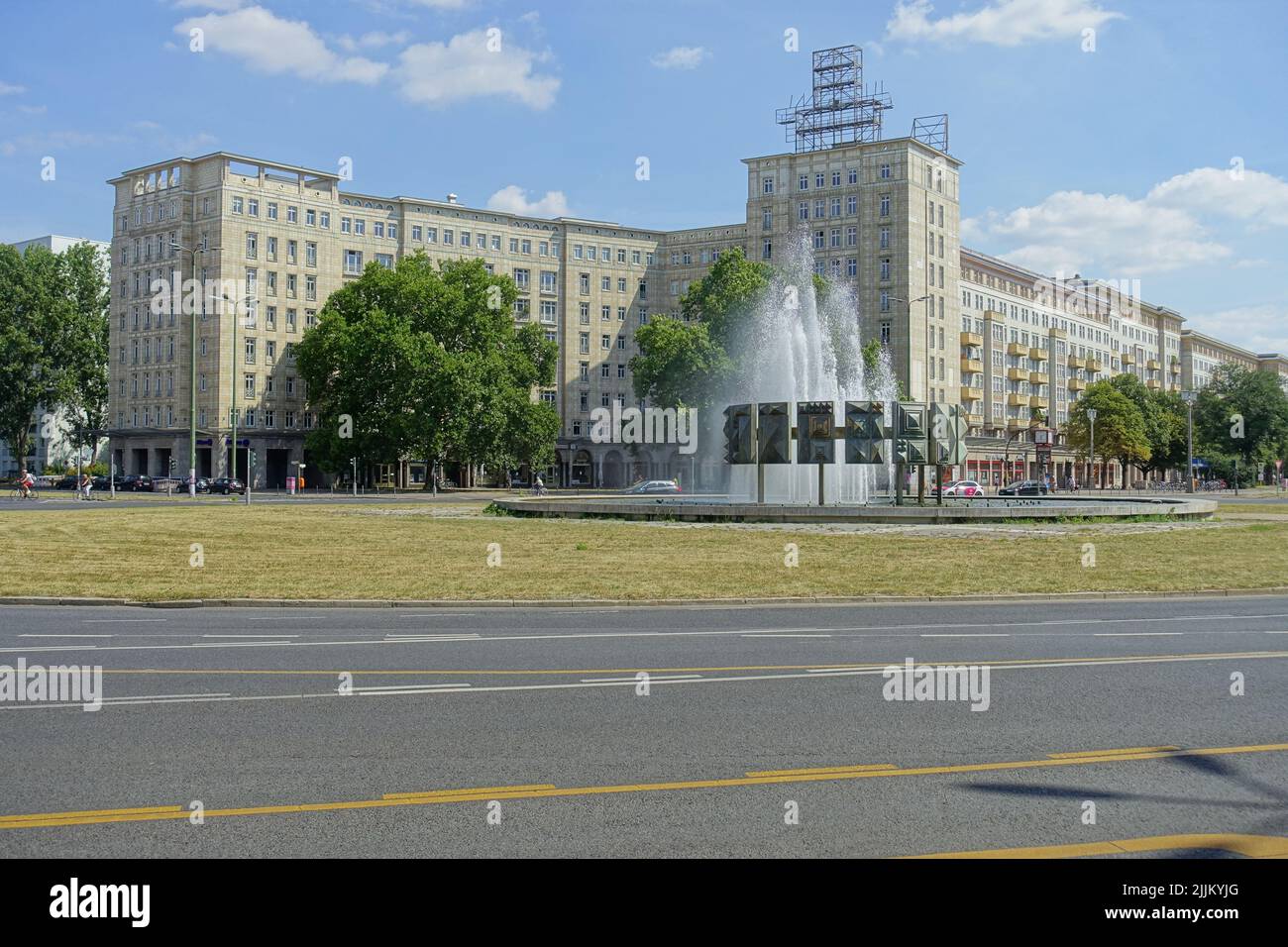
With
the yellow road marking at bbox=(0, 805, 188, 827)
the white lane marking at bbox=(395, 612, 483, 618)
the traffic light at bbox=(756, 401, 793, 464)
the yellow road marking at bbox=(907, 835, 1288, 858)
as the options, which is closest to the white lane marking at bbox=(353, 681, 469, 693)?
the yellow road marking at bbox=(0, 805, 188, 827)

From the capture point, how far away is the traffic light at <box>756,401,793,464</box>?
36.0 meters

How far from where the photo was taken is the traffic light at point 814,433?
3569 centimetres

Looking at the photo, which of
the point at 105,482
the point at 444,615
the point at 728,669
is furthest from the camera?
the point at 105,482

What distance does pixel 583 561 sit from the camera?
24781mm

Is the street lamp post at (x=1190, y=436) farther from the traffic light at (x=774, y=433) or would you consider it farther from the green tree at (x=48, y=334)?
the green tree at (x=48, y=334)

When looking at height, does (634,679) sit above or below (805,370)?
below

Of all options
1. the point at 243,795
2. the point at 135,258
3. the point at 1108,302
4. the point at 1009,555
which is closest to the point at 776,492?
the point at 1009,555

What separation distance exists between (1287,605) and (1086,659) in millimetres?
9120

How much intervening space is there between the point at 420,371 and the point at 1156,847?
8013cm

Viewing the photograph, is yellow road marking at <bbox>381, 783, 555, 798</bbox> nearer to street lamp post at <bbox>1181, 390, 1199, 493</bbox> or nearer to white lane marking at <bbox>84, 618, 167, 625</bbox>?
white lane marking at <bbox>84, 618, 167, 625</bbox>

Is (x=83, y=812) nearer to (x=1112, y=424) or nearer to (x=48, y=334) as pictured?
(x=48, y=334)

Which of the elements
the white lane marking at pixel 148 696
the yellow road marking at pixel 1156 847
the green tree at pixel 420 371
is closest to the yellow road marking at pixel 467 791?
the yellow road marking at pixel 1156 847

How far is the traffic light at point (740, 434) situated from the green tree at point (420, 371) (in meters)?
47.6

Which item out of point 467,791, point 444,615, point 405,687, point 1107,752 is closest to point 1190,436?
point 444,615
